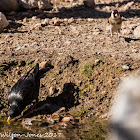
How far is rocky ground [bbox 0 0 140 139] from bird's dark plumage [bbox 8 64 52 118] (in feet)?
1.31

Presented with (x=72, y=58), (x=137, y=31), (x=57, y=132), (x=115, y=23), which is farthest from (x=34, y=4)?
(x=57, y=132)

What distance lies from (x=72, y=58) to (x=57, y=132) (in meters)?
2.37

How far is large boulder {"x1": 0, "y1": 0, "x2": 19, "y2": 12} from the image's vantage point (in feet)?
35.5

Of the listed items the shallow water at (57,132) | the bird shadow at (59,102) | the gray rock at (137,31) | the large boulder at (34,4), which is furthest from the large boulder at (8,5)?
the shallow water at (57,132)

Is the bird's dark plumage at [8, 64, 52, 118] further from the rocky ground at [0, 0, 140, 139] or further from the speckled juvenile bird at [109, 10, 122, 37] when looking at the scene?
the speckled juvenile bird at [109, 10, 122, 37]

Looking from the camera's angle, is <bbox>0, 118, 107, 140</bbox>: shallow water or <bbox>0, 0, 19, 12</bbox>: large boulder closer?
<bbox>0, 118, 107, 140</bbox>: shallow water

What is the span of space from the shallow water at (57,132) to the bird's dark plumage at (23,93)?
14.9 inches

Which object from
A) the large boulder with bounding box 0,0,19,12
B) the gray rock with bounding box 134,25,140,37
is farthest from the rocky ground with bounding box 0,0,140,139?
the large boulder with bounding box 0,0,19,12

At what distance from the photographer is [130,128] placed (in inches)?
71.8

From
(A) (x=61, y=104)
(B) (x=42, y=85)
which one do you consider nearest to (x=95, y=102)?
(A) (x=61, y=104)

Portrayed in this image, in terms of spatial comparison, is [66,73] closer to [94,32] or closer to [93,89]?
[93,89]

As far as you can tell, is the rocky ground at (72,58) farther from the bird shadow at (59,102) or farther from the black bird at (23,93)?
the black bird at (23,93)

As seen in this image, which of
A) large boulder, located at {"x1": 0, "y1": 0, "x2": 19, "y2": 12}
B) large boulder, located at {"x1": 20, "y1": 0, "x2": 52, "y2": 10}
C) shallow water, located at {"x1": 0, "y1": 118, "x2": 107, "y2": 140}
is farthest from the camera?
large boulder, located at {"x1": 20, "y1": 0, "x2": 52, "y2": 10}

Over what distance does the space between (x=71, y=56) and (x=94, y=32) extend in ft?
7.72
